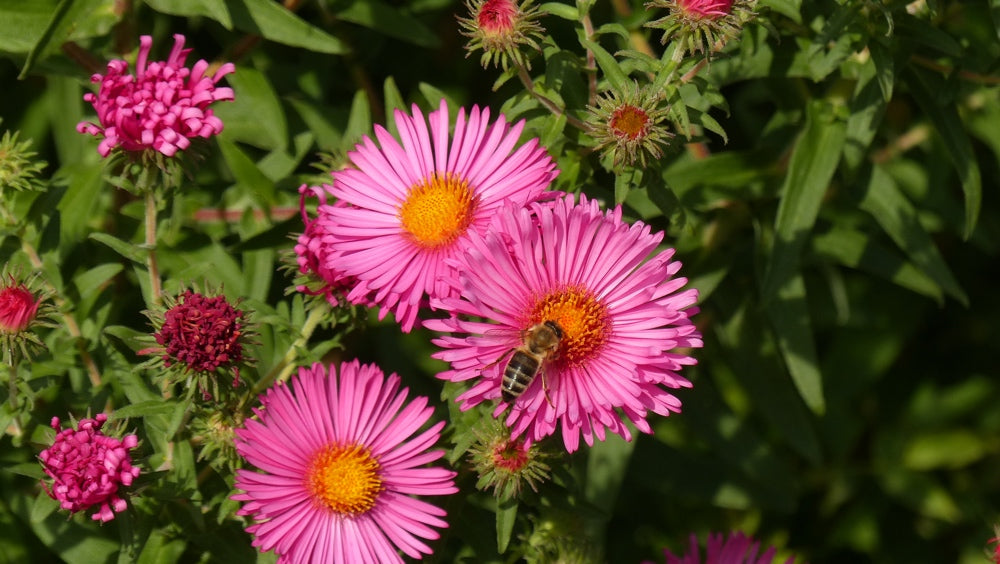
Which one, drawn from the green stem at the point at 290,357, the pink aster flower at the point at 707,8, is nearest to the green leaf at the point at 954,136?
the pink aster flower at the point at 707,8

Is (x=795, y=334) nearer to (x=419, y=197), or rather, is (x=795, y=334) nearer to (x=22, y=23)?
(x=419, y=197)

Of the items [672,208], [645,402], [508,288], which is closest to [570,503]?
[645,402]

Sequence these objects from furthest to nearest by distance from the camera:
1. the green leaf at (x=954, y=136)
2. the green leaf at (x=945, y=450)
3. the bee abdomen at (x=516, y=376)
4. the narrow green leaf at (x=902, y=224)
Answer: the green leaf at (x=945, y=450) < the narrow green leaf at (x=902, y=224) < the green leaf at (x=954, y=136) < the bee abdomen at (x=516, y=376)

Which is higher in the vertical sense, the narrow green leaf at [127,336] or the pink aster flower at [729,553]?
the pink aster flower at [729,553]

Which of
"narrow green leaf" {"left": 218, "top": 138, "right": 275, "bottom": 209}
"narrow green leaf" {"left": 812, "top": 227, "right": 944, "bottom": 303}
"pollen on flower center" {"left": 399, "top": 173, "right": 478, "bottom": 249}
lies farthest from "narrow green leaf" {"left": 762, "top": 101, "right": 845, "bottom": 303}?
"narrow green leaf" {"left": 218, "top": 138, "right": 275, "bottom": 209}

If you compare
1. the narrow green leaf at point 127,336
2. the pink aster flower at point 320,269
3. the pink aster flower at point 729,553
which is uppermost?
the pink aster flower at point 320,269

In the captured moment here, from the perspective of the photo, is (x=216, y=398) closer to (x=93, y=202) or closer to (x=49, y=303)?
(x=49, y=303)

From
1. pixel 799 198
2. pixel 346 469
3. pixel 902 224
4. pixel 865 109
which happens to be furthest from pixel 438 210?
pixel 902 224

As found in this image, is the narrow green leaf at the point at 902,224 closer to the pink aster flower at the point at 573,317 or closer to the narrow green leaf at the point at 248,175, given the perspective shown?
the pink aster flower at the point at 573,317
